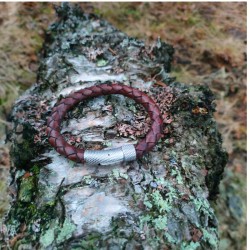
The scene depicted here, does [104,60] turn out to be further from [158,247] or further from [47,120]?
[158,247]

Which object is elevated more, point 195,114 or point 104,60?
point 104,60

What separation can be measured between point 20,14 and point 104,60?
130 cm

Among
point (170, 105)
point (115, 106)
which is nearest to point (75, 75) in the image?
point (115, 106)

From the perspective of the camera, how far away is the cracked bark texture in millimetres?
1875

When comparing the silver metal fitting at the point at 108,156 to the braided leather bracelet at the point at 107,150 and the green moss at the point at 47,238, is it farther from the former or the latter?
the green moss at the point at 47,238

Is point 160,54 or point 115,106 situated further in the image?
point 160,54

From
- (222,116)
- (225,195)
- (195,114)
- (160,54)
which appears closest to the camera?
(195,114)

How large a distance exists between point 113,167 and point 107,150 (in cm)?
10

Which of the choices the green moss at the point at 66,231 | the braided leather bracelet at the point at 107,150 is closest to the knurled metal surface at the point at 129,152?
the braided leather bracelet at the point at 107,150

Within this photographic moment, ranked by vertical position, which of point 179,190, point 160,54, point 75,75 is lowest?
point 179,190

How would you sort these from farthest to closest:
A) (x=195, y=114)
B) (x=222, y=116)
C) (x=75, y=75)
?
(x=222, y=116) → (x=75, y=75) → (x=195, y=114)

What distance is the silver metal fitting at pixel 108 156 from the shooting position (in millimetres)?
2025

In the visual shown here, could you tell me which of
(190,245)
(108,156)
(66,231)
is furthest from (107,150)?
(190,245)

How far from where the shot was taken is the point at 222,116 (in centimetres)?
350
